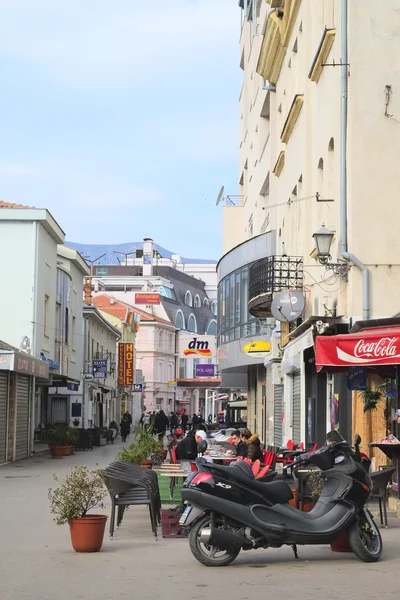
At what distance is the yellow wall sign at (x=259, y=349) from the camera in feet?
118

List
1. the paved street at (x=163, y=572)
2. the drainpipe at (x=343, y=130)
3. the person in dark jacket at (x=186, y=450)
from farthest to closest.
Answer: the person in dark jacket at (x=186, y=450) → the drainpipe at (x=343, y=130) → the paved street at (x=163, y=572)

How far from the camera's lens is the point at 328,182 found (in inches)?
808

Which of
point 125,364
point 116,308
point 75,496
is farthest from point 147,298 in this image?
point 75,496

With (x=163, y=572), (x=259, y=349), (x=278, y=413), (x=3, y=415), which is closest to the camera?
(x=163, y=572)

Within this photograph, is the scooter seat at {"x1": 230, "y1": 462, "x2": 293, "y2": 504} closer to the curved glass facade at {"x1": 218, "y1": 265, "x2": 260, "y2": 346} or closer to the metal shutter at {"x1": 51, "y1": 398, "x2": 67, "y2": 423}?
the curved glass facade at {"x1": 218, "y1": 265, "x2": 260, "y2": 346}

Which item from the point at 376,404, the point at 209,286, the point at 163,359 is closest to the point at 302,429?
the point at 376,404

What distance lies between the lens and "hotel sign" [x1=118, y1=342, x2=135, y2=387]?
78875 mm

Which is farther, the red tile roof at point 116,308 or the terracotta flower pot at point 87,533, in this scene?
the red tile roof at point 116,308

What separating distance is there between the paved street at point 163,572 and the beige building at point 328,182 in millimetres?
5677

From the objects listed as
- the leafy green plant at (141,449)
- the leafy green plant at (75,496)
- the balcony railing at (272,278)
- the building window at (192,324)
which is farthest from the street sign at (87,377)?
the building window at (192,324)

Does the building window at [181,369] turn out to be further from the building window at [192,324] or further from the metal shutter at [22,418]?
the metal shutter at [22,418]

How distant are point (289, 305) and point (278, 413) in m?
12.0

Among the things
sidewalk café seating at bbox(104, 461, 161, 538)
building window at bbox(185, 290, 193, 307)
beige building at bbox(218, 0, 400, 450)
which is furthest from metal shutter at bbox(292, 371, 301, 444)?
building window at bbox(185, 290, 193, 307)

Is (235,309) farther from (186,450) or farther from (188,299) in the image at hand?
(188,299)
